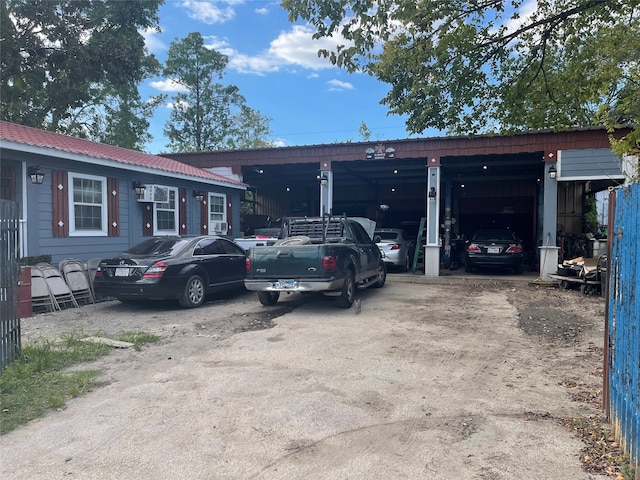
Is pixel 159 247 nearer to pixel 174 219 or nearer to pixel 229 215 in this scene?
pixel 174 219

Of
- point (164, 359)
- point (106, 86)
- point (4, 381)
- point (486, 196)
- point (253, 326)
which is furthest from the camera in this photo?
point (106, 86)

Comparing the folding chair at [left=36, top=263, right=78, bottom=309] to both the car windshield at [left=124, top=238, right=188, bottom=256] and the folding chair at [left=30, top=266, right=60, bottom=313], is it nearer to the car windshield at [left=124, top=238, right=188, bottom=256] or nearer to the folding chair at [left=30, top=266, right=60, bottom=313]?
the folding chair at [left=30, top=266, right=60, bottom=313]

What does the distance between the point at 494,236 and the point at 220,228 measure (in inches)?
384

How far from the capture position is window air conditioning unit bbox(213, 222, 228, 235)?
15791mm

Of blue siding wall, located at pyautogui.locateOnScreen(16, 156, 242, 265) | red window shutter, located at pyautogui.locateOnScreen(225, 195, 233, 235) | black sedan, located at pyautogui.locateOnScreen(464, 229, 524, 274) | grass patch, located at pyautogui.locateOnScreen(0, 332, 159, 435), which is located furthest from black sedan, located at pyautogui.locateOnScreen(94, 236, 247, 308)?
black sedan, located at pyautogui.locateOnScreen(464, 229, 524, 274)

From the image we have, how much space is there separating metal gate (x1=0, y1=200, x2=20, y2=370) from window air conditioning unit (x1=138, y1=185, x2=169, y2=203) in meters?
7.39

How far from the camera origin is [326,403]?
3.98 m

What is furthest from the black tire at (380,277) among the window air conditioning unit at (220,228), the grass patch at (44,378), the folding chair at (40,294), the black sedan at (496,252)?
the folding chair at (40,294)

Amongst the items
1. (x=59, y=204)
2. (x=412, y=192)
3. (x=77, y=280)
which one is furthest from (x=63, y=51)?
(x=412, y=192)

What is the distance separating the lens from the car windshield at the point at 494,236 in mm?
14711

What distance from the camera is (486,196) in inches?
886

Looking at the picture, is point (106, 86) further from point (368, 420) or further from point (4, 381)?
point (368, 420)

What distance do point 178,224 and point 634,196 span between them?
42.0ft

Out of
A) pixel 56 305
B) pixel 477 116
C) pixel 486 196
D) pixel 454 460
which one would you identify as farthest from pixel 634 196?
pixel 486 196
